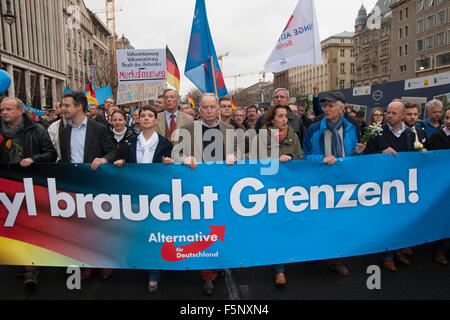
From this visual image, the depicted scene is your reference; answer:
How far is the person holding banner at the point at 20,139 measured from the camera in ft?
11.9

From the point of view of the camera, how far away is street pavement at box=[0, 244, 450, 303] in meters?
3.28

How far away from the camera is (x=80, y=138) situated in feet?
12.6

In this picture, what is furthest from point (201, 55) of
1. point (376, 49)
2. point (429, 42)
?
point (376, 49)

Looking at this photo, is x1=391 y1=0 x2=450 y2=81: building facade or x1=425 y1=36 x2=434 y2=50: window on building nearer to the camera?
x1=391 y1=0 x2=450 y2=81: building facade

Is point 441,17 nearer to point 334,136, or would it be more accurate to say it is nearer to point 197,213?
point 334,136

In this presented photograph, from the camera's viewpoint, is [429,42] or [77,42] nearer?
[77,42]

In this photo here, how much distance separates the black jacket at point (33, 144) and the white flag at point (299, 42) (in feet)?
12.6

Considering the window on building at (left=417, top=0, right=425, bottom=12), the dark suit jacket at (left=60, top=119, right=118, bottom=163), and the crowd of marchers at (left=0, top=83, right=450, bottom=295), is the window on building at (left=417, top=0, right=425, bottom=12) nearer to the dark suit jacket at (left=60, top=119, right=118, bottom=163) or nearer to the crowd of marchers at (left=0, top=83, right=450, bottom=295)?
the crowd of marchers at (left=0, top=83, right=450, bottom=295)

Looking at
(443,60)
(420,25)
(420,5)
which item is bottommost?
(443,60)

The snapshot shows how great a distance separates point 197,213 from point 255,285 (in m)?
1.01

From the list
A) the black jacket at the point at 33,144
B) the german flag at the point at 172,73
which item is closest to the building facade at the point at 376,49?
the german flag at the point at 172,73

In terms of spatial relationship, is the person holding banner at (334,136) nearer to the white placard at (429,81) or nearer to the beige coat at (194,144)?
the beige coat at (194,144)

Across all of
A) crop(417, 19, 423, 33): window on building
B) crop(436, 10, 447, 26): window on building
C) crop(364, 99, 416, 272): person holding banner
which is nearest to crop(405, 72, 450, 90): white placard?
crop(364, 99, 416, 272): person holding banner
